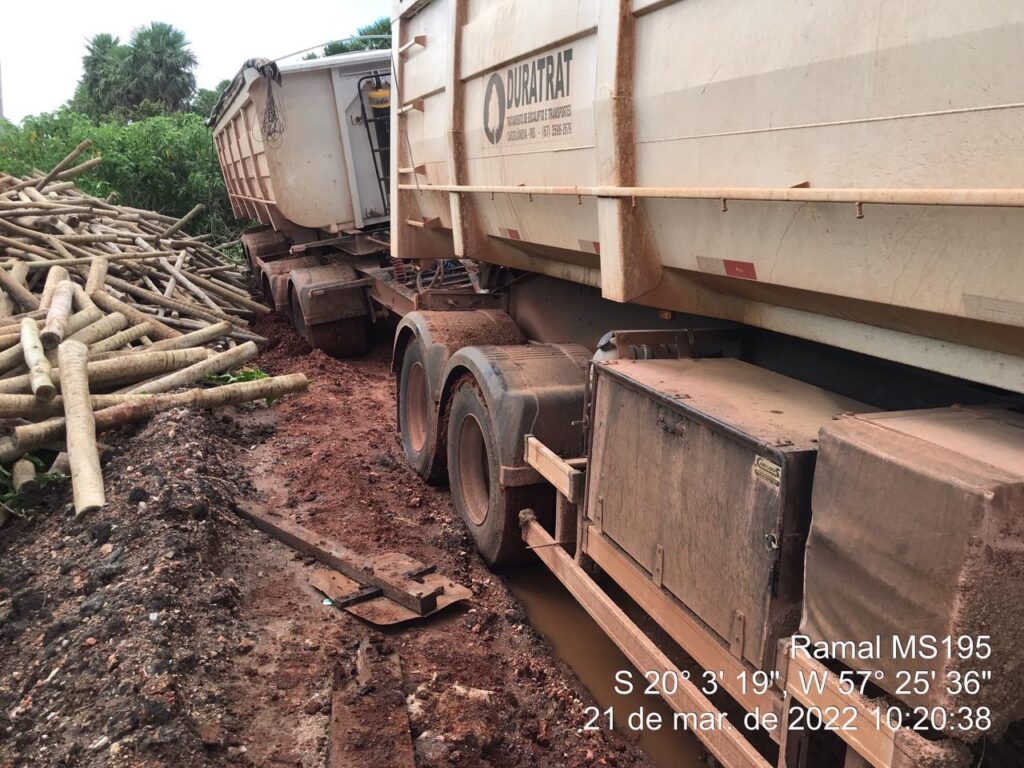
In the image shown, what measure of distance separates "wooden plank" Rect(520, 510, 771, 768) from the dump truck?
0.04 ft

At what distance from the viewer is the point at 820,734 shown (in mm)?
2148

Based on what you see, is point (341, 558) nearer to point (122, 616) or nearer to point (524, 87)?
point (122, 616)

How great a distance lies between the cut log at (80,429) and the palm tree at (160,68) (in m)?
36.9

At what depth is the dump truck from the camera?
1641mm

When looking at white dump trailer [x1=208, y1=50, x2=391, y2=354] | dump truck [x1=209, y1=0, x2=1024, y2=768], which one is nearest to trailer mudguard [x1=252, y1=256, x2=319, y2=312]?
white dump trailer [x1=208, y1=50, x2=391, y2=354]

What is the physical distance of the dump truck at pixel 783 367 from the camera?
1.64 m

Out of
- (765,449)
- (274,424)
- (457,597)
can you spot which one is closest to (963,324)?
(765,449)

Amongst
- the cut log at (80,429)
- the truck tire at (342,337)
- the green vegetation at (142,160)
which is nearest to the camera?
the cut log at (80,429)

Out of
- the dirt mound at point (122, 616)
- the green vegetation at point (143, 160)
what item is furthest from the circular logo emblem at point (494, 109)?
the green vegetation at point (143, 160)

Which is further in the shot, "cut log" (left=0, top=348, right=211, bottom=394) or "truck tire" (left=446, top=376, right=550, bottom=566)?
"cut log" (left=0, top=348, right=211, bottom=394)

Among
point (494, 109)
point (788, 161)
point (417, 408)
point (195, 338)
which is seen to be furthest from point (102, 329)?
point (788, 161)

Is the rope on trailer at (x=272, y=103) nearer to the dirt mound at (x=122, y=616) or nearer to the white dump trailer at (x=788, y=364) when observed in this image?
the dirt mound at (x=122, y=616)
